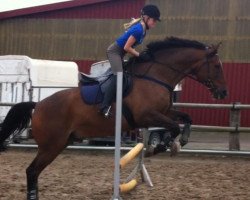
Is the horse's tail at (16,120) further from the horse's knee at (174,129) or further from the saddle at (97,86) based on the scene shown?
the horse's knee at (174,129)

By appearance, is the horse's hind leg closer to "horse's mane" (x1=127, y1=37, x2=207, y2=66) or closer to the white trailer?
"horse's mane" (x1=127, y1=37, x2=207, y2=66)

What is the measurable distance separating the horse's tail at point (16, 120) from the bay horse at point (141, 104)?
10.0 inches

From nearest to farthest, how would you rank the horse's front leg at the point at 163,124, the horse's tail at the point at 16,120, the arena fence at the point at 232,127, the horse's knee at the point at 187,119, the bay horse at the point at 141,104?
the horse's front leg at the point at 163,124, the bay horse at the point at 141,104, the horse's knee at the point at 187,119, the horse's tail at the point at 16,120, the arena fence at the point at 232,127

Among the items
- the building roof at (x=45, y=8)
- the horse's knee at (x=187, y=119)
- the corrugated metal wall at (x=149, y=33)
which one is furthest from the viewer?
the building roof at (x=45, y=8)

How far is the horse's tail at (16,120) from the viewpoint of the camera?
7.11 meters

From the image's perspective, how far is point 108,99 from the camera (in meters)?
6.33

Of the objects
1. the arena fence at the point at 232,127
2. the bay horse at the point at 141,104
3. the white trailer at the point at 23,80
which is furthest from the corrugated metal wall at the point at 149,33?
the bay horse at the point at 141,104

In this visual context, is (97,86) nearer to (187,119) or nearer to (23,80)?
(187,119)

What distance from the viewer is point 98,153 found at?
38.7ft

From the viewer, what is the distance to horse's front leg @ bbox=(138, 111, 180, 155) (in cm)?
622

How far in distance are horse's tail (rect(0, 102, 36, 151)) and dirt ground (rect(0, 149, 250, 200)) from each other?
0.80 meters

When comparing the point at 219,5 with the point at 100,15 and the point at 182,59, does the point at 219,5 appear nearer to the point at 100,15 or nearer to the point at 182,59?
the point at 100,15

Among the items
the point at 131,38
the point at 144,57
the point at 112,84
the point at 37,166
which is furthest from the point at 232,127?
the point at 37,166

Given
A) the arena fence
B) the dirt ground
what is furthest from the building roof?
the arena fence
